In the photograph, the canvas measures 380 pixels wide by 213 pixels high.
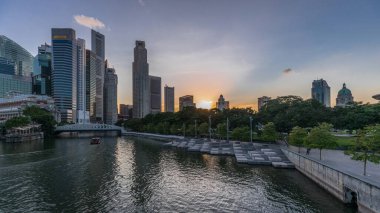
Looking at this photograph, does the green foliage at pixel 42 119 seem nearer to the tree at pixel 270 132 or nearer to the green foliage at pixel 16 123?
the green foliage at pixel 16 123

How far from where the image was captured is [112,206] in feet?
99.2

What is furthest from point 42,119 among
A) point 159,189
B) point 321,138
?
point 321,138

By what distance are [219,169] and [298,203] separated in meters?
23.3

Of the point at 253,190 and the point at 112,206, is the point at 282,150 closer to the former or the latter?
the point at 253,190

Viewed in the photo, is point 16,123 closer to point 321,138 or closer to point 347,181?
point 321,138

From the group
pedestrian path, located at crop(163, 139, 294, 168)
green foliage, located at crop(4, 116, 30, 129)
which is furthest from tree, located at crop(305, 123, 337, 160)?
green foliage, located at crop(4, 116, 30, 129)

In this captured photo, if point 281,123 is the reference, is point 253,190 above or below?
below

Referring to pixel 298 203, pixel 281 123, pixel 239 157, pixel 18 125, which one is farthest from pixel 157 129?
pixel 298 203

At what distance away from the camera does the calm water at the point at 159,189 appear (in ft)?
98.3

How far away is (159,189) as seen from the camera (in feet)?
124

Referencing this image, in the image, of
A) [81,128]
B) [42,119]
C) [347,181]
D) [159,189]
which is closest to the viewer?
[347,181]

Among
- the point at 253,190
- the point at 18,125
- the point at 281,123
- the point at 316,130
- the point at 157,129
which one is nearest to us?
the point at 253,190

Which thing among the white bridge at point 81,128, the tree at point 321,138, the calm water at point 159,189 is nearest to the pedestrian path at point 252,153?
the calm water at point 159,189

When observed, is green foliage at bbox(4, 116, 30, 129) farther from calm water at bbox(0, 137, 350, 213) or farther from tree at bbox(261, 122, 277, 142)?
tree at bbox(261, 122, 277, 142)
